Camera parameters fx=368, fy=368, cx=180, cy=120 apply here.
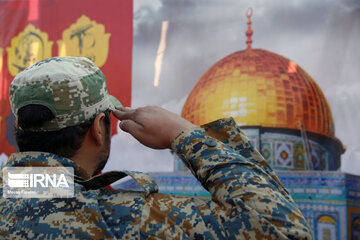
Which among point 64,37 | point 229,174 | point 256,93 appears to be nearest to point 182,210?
point 229,174

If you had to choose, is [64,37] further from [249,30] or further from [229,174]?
[229,174]

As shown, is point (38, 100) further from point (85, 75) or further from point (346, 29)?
point (346, 29)

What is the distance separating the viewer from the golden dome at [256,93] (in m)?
3.00

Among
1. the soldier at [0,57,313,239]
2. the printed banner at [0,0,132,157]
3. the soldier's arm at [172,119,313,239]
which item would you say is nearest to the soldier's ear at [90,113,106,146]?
the soldier at [0,57,313,239]

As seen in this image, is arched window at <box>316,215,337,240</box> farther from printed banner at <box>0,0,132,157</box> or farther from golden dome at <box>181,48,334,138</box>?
printed banner at <box>0,0,132,157</box>

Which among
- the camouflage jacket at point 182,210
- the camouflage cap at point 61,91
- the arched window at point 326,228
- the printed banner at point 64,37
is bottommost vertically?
the arched window at point 326,228

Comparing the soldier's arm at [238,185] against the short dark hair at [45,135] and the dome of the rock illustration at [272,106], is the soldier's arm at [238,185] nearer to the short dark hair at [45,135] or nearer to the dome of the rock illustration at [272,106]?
the short dark hair at [45,135]

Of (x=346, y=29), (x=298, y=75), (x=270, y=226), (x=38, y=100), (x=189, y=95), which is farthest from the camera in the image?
(x=189, y=95)

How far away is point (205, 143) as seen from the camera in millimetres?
835

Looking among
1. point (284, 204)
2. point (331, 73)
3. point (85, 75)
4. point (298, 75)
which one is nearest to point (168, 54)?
point (298, 75)

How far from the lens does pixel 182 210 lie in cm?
77

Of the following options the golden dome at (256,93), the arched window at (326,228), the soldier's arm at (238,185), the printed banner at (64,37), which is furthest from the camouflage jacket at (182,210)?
the printed banner at (64,37)

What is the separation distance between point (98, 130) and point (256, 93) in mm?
2445

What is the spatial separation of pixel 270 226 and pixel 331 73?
7.88ft
